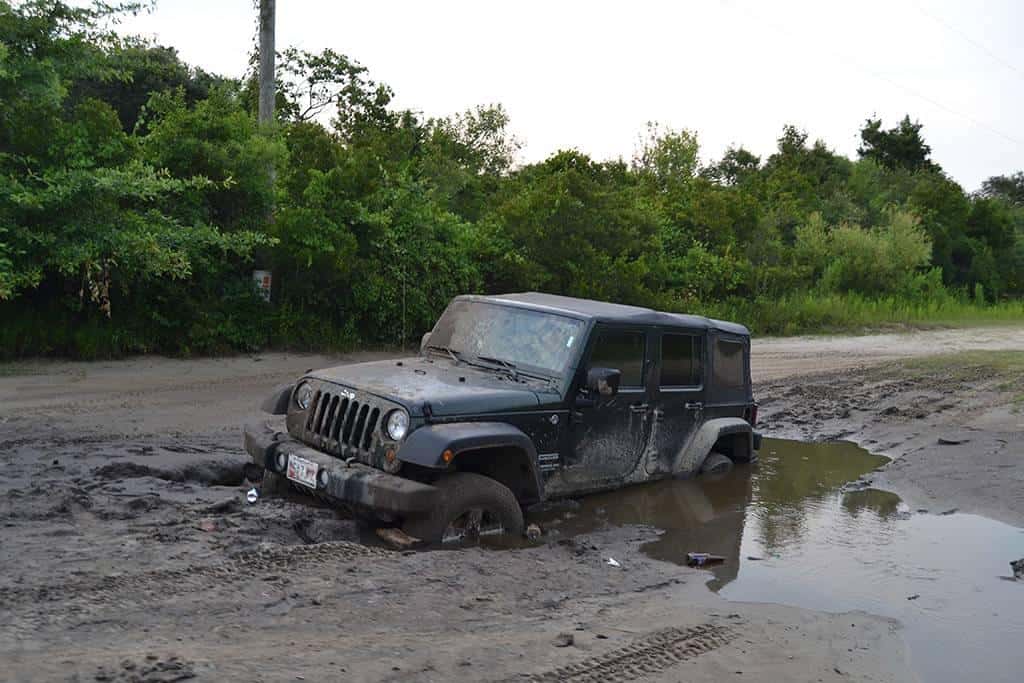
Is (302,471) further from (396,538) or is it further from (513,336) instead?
(513,336)

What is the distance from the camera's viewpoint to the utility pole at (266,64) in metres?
16.5

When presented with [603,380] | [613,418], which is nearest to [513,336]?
[603,380]

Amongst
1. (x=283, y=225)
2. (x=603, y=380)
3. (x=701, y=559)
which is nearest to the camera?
(x=701, y=559)

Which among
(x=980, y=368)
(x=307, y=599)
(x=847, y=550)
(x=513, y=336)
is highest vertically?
(x=513, y=336)

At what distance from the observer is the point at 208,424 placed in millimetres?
10484

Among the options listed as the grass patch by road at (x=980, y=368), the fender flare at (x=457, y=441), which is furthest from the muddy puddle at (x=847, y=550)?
the grass patch by road at (x=980, y=368)

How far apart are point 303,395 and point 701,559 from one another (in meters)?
3.04

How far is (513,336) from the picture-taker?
25.2 ft

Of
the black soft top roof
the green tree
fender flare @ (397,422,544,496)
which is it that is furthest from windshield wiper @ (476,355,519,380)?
the green tree

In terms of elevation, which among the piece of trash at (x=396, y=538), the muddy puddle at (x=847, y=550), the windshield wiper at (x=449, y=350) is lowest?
the muddy puddle at (x=847, y=550)

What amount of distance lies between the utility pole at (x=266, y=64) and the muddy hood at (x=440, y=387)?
10.2m

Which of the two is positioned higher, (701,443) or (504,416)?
(504,416)

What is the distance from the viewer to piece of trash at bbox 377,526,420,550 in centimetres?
624

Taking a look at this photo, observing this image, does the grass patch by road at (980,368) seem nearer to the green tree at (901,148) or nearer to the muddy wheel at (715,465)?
the muddy wheel at (715,465)
